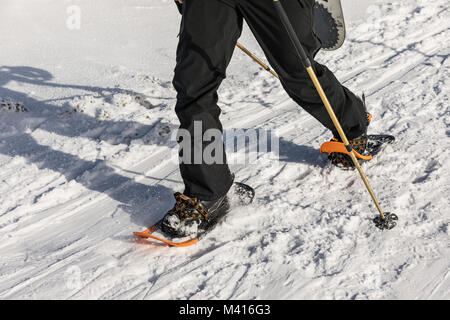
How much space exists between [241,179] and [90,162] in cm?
128

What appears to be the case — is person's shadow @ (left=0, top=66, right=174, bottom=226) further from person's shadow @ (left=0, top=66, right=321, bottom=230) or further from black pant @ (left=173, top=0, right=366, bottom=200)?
black pant @ (left=173, top=0, right=366, bottom=200)

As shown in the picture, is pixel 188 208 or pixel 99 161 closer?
pixel 188 208

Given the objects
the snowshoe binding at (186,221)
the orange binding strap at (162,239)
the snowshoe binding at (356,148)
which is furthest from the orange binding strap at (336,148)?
the orange binding strap at (162,239)

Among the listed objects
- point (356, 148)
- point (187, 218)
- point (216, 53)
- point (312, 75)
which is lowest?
point (187, 218)

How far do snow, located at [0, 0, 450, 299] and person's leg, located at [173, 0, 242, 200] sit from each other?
0.58 meters

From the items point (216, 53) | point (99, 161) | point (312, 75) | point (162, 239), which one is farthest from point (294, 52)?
point (99, 161)

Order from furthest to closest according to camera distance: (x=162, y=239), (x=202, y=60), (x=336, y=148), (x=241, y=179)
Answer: (x=241, y=179) → (x=336, y=148) → (x=162, y=239) → (x=202, y=60)

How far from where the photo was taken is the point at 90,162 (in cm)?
356

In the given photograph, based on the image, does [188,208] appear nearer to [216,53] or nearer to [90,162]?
[216,53]

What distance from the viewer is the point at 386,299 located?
194 centimetres

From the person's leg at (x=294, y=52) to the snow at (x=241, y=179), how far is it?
0.52 meters

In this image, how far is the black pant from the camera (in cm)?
221
